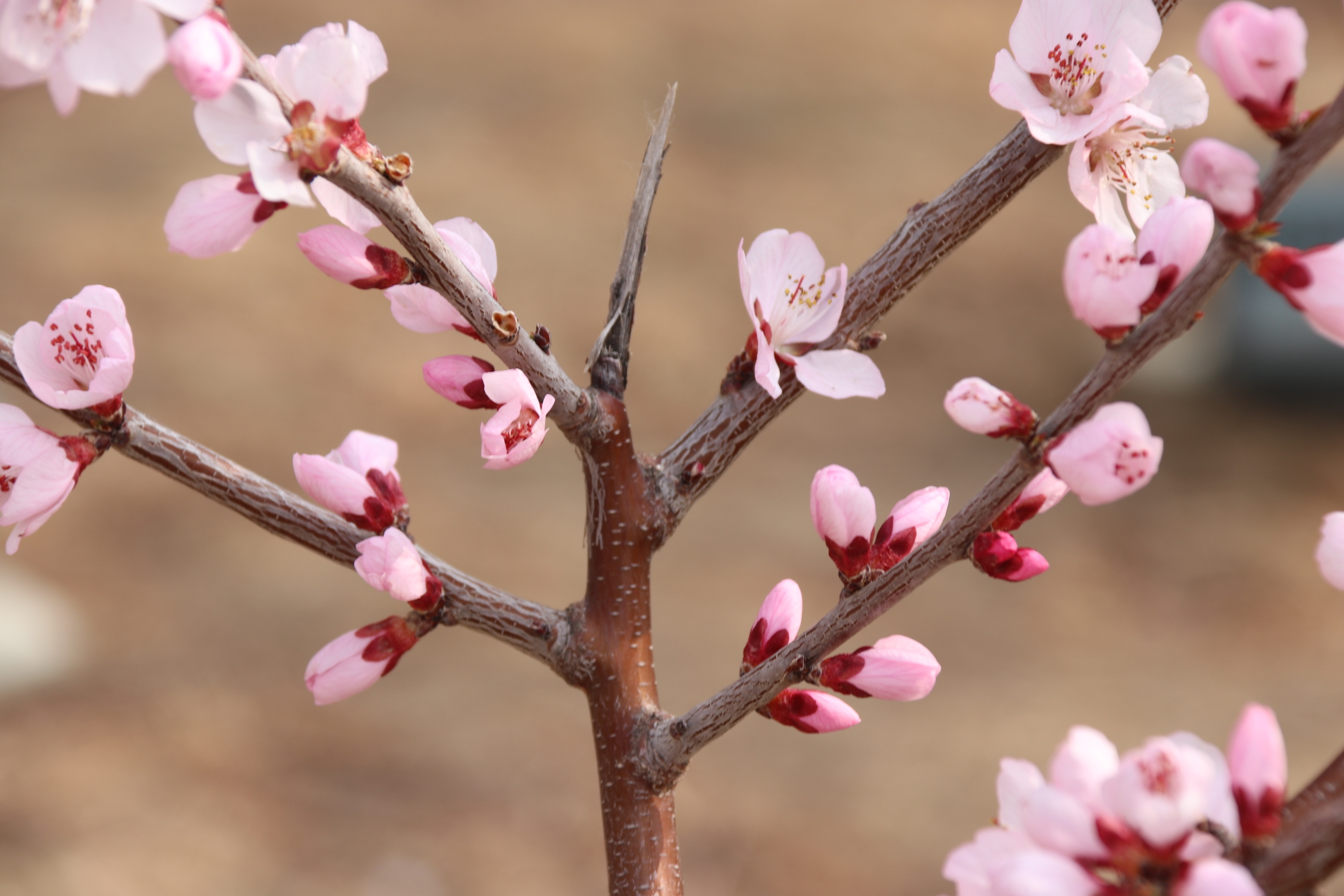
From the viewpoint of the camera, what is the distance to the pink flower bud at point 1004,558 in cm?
39

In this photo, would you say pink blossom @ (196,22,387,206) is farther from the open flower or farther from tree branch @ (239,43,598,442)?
the open flower

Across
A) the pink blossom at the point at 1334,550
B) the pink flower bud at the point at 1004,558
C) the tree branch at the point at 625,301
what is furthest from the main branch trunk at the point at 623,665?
the pink blossom at the point at 1334,550

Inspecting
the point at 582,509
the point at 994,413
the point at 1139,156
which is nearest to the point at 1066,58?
the point at 1139,156

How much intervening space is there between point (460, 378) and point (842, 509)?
0.48 feet

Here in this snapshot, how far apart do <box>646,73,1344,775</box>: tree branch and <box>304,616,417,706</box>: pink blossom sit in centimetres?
11

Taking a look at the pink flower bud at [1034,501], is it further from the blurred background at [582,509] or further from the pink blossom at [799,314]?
the blurred background at [582,509]

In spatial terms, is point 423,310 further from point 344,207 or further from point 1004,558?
point 1004,558

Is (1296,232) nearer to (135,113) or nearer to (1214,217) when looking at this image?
(1214,217)

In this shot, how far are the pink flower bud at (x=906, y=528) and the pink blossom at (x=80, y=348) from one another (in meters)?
0.27

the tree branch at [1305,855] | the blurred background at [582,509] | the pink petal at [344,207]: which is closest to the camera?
the tree branch at [1305,855]

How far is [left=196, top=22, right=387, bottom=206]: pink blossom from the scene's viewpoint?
0.32 metres

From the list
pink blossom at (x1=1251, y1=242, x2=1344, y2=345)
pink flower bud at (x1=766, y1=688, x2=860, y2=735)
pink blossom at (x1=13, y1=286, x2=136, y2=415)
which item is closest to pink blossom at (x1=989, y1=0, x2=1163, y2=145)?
pink blossom at (x1=1251, y1=242, x2=1344, y2=345)

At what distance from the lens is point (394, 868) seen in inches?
71.1

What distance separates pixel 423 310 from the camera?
1.35ft
